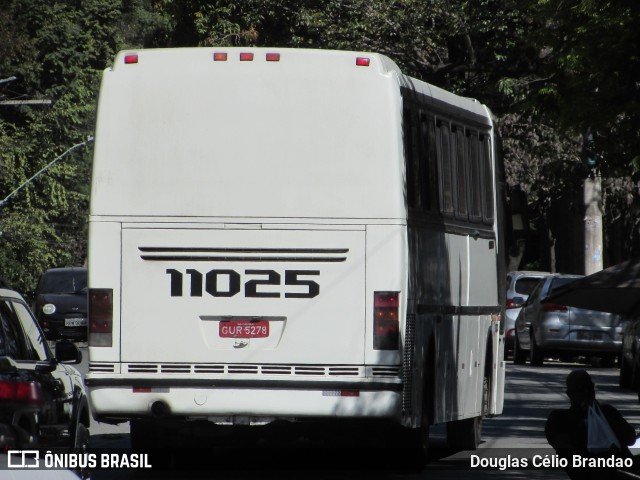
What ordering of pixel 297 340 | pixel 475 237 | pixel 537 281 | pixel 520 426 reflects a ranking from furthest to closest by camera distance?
1. pixel 537 281
2. pixel 520 426
3. pixel 475 237
4. pixel 297 340

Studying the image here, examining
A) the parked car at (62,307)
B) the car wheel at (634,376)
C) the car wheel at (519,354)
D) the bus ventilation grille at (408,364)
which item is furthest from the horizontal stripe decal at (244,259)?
the parked car at (62,307)

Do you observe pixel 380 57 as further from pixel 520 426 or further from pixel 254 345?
pixel 520 426

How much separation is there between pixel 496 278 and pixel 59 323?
21.5 metres

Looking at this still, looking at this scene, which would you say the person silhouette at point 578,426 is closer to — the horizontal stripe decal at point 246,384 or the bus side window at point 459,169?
the horizontal stripe decal at point 246,384

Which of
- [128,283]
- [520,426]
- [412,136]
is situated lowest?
[520,426]

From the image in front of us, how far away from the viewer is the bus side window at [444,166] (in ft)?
45.1

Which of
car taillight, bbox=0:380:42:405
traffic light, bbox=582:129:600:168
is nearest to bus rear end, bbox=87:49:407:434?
car taillight, bbox=0:380:42:405

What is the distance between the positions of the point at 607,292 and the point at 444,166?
2659 mm

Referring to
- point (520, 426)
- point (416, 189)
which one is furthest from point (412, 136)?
point (520, 426)

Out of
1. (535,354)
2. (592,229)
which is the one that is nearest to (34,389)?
(535,354)

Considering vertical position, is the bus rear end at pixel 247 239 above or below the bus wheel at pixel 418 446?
above

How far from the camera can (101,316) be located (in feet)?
39.9

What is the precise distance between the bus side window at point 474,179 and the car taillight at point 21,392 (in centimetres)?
613

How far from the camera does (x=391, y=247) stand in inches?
476
